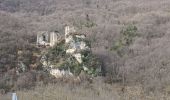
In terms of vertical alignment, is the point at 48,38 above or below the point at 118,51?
above

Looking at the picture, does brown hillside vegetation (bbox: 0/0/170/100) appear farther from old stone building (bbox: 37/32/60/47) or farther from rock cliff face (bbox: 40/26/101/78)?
rock cliff face (bbox: 40/26/101/78)

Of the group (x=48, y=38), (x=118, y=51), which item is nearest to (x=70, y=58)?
(x=48, y=38)

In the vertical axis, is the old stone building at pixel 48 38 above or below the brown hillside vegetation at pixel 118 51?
above

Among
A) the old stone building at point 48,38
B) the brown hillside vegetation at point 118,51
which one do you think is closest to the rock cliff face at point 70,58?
the brown hillside vegetation at point 118,51

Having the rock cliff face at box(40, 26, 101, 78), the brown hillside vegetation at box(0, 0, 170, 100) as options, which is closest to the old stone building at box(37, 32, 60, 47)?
the brown hillside vegetation at box(0, 0, 170, 100)

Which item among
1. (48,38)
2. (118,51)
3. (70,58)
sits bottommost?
(118,51)

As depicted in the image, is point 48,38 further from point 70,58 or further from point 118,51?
point 118,51

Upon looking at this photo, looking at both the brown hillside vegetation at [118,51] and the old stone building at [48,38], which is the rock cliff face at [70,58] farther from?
the old stone building at [48,38]

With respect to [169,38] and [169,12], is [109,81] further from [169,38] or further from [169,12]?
[169,12]
